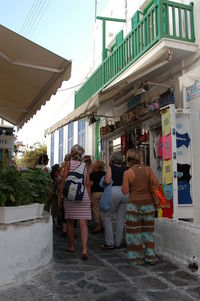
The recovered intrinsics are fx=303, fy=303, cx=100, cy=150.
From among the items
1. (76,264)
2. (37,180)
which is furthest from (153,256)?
(37,180)

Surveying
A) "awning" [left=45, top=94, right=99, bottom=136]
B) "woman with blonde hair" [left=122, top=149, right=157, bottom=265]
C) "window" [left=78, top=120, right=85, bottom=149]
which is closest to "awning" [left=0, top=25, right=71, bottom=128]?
"awning" [left=45, top=94, right=99, bottom=136]

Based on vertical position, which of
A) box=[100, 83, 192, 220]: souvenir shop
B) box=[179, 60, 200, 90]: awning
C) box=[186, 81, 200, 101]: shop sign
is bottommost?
box=[100, 83, 192, 220]: souvenir shop

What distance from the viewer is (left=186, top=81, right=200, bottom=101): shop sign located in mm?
6356

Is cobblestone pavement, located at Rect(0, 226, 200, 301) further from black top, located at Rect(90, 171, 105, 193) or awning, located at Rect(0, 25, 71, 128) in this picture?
awning, located at Rect(0, 25, 71, 128)

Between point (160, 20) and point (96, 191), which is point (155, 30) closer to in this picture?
point (160, 20)

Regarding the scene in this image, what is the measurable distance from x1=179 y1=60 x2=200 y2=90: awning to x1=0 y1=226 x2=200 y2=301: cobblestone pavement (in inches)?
Answer: 152

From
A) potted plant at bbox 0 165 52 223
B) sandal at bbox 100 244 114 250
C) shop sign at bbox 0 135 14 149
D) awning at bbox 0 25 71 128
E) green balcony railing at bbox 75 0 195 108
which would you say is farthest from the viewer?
shop sign at bbox 0 135 14 149

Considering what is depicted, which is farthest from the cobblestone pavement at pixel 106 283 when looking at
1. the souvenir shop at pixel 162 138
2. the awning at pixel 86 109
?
the awning at pixel 86 109

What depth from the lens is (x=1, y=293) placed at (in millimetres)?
3236

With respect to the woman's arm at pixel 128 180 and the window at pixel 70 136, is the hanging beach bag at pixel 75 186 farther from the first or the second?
the window at pixel 70 136

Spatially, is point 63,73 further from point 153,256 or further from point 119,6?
point 119,6

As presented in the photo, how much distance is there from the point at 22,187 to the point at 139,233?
1.80m

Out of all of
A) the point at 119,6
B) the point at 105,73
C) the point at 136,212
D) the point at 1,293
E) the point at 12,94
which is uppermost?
the point at 119,6

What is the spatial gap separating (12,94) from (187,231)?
16.1ft
